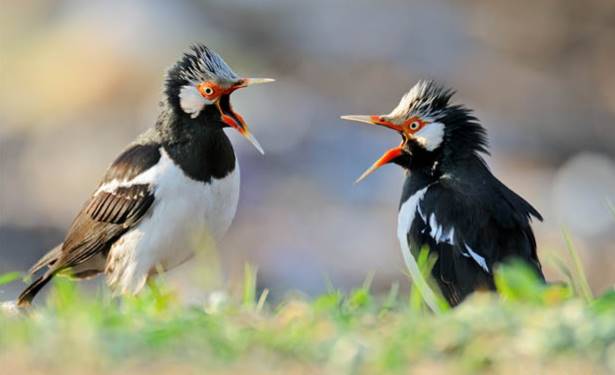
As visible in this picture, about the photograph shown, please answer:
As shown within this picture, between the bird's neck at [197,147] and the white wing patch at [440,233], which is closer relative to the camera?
the white wing patch at [440,233]

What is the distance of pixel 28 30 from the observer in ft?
55.8

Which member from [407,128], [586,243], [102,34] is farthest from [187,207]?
[102,34]

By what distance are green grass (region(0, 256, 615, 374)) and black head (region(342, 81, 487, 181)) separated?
277 centimetres

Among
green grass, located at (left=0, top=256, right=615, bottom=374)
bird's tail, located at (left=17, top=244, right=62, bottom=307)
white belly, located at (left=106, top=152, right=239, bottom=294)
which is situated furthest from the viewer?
bird's tail, located at (left=17, top=244, right=62, bottom=307)

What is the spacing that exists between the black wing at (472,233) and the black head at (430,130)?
0.36 m

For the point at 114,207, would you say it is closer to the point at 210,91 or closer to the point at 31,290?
the point at 31,290

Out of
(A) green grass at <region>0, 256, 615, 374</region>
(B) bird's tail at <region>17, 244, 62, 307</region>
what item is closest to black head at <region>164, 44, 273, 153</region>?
(B) bird's tail at <region>17, 244, 62, 307</region>

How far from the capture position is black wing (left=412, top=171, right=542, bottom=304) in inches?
282

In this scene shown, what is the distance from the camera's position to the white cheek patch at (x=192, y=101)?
8.04 m

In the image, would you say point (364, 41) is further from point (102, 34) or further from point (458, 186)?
point (458, 186)

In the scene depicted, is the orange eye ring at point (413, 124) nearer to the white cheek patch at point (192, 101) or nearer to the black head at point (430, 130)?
the black head at point (430, 130)

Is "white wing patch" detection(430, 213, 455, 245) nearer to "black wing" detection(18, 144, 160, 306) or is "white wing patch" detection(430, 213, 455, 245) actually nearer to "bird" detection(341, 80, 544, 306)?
"bird" detection(341, 80, 544, 306)

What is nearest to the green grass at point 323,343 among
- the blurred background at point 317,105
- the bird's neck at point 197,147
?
the bird's neck at point 197,147

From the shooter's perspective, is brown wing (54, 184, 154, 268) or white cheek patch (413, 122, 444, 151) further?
brown wing (54, 184, 154, 268)
